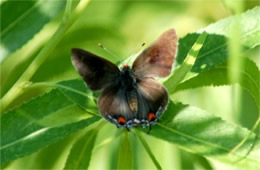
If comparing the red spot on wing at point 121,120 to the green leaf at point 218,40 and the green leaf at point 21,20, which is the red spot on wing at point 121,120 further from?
the green leaf at point 21,20

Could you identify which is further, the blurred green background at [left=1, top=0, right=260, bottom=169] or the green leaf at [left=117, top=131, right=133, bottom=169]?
the blurred green background at [left=1, top=0, right=260, bottom=169]

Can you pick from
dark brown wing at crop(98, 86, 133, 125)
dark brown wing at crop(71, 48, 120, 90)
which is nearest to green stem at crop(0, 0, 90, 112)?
dark brown wing at crop(71, 48, 120, 90)

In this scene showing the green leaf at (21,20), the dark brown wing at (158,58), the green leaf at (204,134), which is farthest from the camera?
the green leaf at (21,20)

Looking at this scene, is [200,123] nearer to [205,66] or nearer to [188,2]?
[205,66]

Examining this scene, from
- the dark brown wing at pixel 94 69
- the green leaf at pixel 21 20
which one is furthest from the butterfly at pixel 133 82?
the green leaf at pixel 21 20

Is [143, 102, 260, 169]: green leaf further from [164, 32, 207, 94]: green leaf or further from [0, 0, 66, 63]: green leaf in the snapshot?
A: [0, 0, 66, 63]: green leaf

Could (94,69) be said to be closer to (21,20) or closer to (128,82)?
(128,82)

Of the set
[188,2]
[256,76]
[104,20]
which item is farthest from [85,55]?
[188,2]
